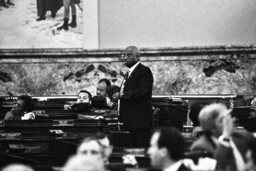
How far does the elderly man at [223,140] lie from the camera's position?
20.5 ft

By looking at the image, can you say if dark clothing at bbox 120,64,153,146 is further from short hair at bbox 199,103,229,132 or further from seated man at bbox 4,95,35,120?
short hair at bbox 199,103,229,132

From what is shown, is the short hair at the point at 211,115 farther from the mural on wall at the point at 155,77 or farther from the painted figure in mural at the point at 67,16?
the painted figure in mural at the point at 67,16

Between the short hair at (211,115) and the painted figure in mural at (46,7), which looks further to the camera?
the painted figure in mural at (46,7)

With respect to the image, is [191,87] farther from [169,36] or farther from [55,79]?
[55,79]

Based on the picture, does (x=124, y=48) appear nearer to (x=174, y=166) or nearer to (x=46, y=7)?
(x=46, y=7)

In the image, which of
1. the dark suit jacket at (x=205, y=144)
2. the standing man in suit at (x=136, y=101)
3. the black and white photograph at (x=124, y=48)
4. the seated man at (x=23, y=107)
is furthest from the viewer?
the black and white photograph at (x=124, y=48)

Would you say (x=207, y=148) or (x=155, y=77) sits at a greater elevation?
(x=155, y=77)

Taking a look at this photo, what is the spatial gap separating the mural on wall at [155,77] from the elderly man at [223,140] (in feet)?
29.5

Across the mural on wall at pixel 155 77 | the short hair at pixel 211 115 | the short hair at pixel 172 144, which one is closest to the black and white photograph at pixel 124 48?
the mural on wall at pixel 155 77

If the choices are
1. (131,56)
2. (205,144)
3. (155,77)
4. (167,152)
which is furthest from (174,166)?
(155,77)

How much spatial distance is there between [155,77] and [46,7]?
2668 mm

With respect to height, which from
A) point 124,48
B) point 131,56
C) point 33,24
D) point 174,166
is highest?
point 33,24

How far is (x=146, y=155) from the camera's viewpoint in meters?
7.53

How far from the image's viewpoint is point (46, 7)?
1633cm
